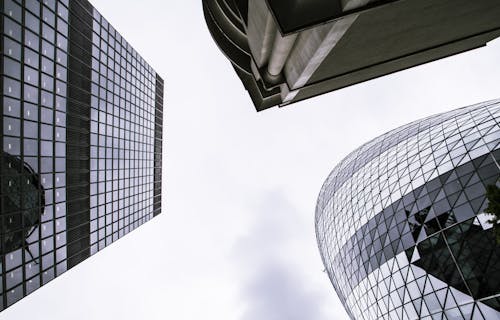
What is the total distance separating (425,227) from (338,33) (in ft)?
79.0

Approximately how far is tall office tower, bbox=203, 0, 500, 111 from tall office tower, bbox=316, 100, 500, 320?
10.5m

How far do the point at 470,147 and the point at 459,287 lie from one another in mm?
13028

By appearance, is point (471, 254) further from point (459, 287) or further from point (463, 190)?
point (463, 190)

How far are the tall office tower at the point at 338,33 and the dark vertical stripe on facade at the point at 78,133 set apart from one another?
1077cm

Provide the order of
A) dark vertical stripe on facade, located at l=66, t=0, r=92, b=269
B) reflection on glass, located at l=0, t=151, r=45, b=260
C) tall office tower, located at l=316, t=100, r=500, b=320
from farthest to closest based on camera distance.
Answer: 1. tall office tower, located at l=316, t=100, r=500, b=320
2. dark vertical stripe on facade, located at l=66, t=0, r=92, b=269
3. reflection on glass, located at l=0, t=151, r=45, b=260

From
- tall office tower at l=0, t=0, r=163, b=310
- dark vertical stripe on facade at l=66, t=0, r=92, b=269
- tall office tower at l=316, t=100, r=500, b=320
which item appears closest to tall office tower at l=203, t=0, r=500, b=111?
tall office tower at l=316, t=100, r=500, b=320

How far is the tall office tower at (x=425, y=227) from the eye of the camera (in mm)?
25109

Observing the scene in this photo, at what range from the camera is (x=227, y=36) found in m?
25.5

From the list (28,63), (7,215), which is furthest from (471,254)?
(28,63)

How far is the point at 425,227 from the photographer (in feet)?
96.7

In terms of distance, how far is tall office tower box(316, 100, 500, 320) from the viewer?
82.4ft

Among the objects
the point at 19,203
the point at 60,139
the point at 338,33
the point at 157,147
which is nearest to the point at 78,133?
the point at 60,139

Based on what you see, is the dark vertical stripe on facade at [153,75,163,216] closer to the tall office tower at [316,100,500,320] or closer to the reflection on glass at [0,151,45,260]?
the reflection on glass at [0,151,45,260]

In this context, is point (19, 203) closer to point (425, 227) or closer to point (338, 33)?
point (338, 33)
